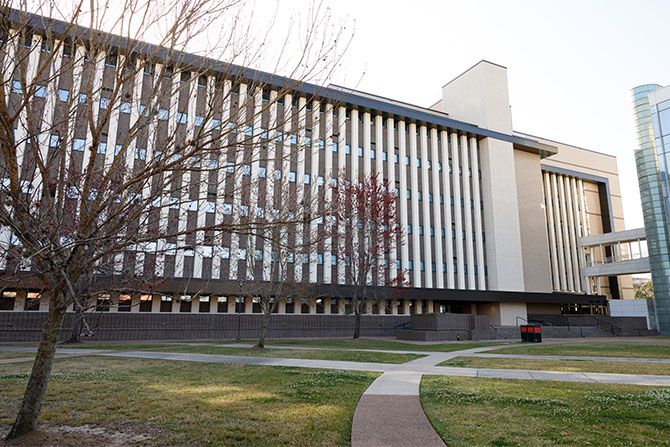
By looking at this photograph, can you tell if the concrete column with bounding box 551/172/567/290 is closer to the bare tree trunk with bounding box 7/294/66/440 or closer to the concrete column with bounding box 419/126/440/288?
the concrete column with bounding box 419/126/440/288

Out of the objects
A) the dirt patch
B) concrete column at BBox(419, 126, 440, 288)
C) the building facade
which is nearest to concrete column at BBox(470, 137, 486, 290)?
concrete column at BBox(419, 126, 440, 288)

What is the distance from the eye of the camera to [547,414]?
7391 mm

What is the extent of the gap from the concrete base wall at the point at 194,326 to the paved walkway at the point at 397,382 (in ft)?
37.1

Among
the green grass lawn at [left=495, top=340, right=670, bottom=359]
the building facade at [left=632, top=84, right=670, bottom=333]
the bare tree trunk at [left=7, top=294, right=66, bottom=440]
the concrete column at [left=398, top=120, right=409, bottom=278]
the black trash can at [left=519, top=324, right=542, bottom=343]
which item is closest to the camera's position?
the bare tree trunk at [left=7, top=294, right=66, bottom=440]

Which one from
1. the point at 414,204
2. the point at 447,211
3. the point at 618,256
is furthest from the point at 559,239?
the point at 414,204

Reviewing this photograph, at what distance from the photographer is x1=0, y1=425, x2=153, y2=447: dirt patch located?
581 centimetres

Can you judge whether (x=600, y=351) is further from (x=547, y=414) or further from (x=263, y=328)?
→ (x=263, y=328)

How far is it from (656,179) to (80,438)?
175 ft

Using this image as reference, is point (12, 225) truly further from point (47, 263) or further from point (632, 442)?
point (632, 442)

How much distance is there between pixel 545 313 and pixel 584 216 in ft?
82.2

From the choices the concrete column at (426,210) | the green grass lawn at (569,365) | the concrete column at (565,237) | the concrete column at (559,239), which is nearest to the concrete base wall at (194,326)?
the concrete column at (426,210)

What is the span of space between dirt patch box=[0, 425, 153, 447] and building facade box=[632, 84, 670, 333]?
50580 millimetres

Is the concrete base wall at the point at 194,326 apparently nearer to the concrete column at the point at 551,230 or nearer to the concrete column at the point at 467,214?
the concrete column at the point at 467,214

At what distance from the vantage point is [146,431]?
21.5 ft
